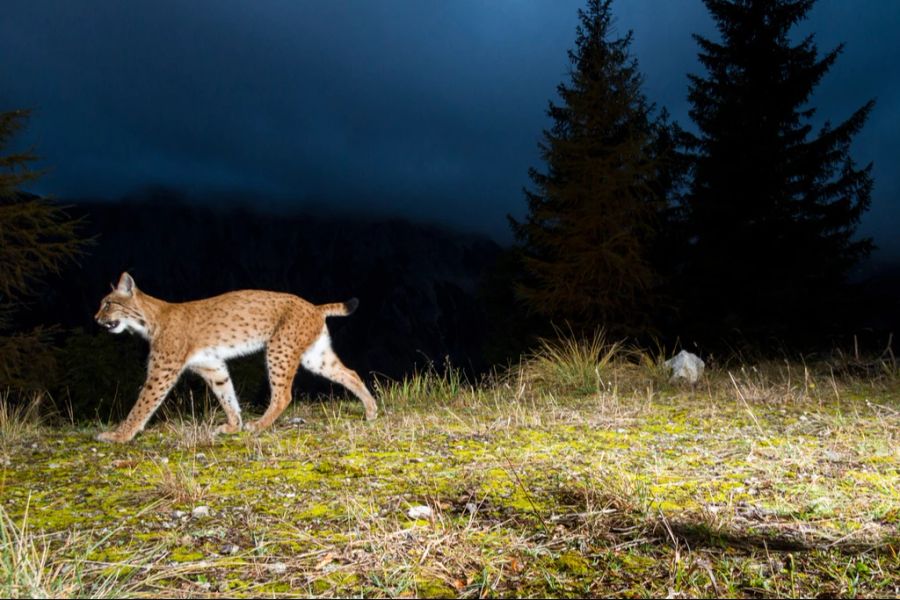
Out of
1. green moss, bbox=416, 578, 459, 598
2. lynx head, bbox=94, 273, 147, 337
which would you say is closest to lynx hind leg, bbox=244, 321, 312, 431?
lynx head, bbox=94, 273, 147, 337

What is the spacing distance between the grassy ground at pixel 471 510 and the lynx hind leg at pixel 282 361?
4.08 ft

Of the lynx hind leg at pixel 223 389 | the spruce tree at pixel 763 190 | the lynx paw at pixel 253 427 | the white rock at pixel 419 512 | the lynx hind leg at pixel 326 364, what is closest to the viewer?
the white rock at pixel 419 512

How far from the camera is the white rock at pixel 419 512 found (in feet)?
9.50

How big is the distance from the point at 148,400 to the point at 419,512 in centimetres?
441

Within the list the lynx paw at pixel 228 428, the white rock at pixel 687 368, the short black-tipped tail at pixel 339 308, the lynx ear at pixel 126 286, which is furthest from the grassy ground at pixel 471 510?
the white rock at pixel 687 368

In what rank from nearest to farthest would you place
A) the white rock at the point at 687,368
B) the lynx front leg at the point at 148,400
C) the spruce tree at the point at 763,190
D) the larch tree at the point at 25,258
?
the lynx front leg at the point at 148,400
the white rock at the point at 687,368
the larch tree at the point at 25,258
the spruce tree at the point at 763,190

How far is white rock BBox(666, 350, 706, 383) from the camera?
926 cm

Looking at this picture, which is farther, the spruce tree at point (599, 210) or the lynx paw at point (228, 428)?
the spruce tree at point (599, 210)

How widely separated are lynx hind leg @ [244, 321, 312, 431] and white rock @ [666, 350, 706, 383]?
5655 millimetres

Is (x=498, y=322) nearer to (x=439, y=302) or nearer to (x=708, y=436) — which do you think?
(x=708, y=436)

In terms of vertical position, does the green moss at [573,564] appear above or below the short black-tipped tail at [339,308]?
below

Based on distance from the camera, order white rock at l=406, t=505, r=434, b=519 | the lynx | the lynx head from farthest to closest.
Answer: the lynx head < the lynx < white rock at l=406, t=505, r=434, b=519

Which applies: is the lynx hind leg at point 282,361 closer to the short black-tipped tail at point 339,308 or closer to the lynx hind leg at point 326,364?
the lynx hind leg at point 326,364

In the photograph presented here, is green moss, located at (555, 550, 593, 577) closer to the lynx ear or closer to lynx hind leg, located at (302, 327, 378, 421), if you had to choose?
lynx hind leg, located at (302, 327, 378, 421)
